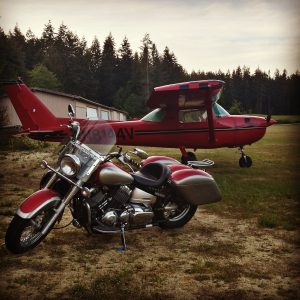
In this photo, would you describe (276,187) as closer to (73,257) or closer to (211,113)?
(211,113)

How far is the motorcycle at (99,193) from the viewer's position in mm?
3449

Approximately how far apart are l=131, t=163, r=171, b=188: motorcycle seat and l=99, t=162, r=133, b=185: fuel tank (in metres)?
0.29

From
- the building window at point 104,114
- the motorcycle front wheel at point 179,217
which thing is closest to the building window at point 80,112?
the building window at point 104,114

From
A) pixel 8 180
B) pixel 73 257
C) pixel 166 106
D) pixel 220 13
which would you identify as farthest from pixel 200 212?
pixel 166 106

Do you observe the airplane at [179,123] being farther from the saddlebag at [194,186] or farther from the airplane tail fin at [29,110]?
the saddlebag at [194,186]

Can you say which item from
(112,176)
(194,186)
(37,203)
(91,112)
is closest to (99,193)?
(112,176)

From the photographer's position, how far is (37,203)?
3357 millimetres

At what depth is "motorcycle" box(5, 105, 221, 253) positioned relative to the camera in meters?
3.45

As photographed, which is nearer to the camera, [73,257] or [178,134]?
[73,257]

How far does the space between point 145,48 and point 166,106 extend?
2419 inches

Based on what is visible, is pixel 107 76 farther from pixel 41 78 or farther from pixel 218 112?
pixel 218 112

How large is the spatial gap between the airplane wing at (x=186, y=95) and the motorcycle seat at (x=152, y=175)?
16.8ft

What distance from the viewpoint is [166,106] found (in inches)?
424

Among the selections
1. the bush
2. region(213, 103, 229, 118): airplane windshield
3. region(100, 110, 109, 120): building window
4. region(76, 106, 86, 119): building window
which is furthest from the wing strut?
region(100, 110, 109, 120): building window
